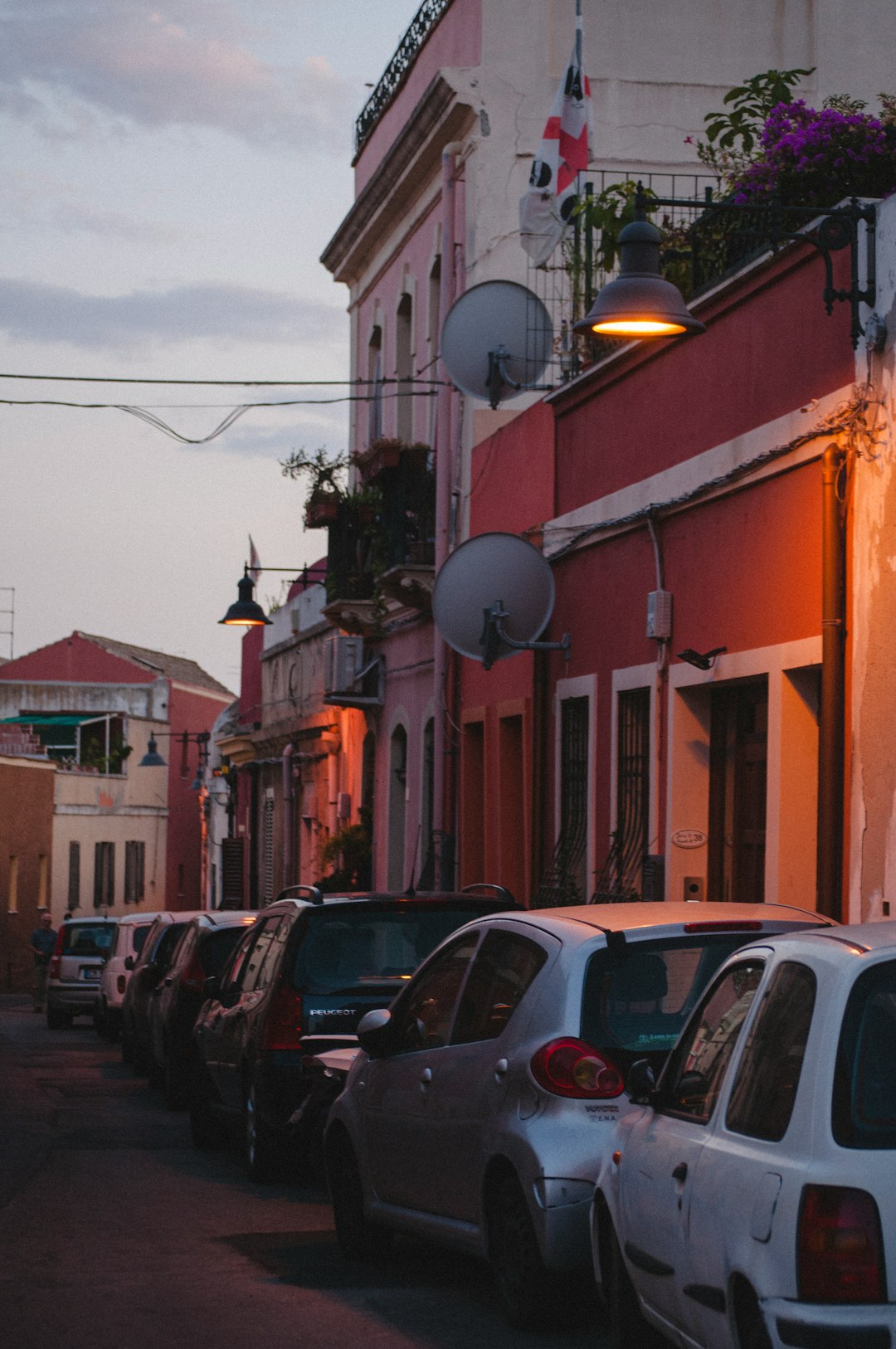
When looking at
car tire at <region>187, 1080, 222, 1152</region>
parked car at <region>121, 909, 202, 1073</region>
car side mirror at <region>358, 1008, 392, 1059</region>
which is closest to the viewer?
car side mirror at <region>358, 1008, 392, 1059</region>

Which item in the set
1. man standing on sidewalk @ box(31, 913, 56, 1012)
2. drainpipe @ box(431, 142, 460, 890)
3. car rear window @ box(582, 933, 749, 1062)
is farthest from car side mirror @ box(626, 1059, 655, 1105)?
man standing on sidewalk @ box(31, 913, 56, 1012)

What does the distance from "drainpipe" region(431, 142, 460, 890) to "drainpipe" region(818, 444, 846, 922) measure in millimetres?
11301

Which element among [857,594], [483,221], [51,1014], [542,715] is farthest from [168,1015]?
[51,1014]

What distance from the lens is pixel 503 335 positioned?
64.0 feet

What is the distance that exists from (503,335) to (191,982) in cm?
675

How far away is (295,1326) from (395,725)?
63.5 feet

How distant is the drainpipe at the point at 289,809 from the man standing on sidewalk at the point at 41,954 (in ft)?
19.2

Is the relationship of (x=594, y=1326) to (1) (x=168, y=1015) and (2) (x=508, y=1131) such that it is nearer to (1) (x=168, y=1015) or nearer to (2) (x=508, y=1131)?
(2) (x=508, y=1131)

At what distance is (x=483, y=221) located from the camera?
22.3 metres

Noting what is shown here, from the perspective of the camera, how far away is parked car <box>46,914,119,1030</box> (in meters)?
32.8

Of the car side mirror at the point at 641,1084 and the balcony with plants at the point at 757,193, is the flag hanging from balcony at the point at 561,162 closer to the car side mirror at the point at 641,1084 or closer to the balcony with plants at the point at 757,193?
the balcony with plants at the point at 757,193

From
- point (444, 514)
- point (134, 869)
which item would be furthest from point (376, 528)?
point (134, 869)

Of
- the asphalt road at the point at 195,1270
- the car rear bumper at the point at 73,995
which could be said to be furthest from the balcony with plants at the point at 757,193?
the car rear bumper at the point at 73,995

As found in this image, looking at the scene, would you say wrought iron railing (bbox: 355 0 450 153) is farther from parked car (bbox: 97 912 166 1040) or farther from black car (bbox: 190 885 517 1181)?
black car (bbox: 190 885 517 1181)
